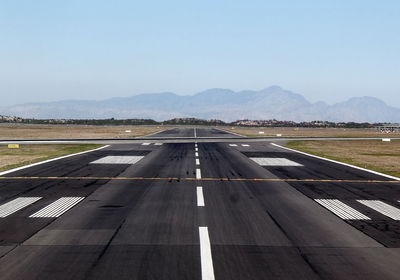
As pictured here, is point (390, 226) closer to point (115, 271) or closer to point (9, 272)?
point (115, 271)

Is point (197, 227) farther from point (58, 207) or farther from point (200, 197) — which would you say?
point (58, 207)

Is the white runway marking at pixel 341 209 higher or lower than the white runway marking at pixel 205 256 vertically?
lower

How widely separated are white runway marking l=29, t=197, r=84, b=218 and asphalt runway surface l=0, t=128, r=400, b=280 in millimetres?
27

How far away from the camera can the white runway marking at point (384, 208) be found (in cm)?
1047

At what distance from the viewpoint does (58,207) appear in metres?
10.9

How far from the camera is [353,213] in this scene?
35.0 ft

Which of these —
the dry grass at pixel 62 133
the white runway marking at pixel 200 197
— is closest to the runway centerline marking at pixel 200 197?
the white runway marking at pixel 200 197

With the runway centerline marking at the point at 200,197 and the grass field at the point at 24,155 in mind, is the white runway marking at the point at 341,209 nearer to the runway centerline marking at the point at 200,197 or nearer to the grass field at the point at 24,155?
the runway centerline marking at the point at 200,197

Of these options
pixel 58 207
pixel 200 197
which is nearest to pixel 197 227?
pixel 200 197

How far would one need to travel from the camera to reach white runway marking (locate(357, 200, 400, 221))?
1047cm

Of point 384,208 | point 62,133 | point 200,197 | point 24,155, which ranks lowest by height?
point 384,208

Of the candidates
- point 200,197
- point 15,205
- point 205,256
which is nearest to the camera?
Answer: point 205,256

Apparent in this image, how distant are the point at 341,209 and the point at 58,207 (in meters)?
7.68

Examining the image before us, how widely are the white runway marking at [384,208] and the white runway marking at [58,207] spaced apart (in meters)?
8.34
